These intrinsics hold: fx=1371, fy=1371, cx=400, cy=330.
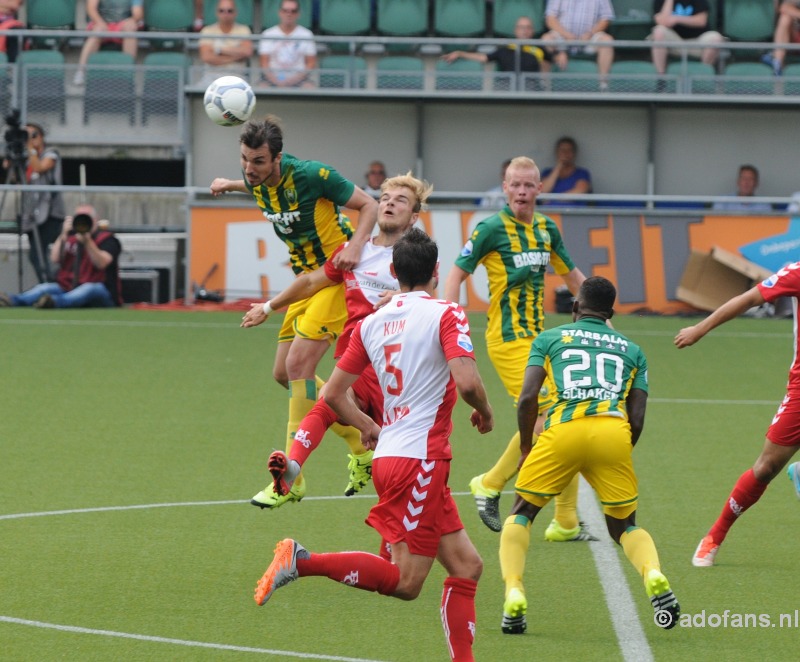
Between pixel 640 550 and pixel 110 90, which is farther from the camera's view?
pixel 110 90

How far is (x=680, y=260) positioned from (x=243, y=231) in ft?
18.6

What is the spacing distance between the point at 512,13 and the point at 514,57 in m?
1.90

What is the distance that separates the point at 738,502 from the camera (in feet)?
23.2

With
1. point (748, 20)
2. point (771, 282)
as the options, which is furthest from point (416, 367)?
point (748, 20)

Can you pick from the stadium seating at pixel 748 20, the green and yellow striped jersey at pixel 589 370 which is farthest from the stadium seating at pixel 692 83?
the green and yellow striped jersey at pixel 589 370

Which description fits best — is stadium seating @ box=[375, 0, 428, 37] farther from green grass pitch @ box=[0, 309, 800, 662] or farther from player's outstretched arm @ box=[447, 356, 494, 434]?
player's outstretched arm @ box=[447, 356, 494, 434]

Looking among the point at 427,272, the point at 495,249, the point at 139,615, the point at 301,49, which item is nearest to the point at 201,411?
the point at 495,249

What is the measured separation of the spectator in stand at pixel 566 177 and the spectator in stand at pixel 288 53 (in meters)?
3.81

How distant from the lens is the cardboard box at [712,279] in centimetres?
1748

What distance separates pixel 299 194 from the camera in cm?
798

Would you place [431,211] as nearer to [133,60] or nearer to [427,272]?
[133,60]

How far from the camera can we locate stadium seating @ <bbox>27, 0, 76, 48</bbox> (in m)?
22.2

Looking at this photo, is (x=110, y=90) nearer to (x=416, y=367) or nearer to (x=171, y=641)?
(x=171, y=641)

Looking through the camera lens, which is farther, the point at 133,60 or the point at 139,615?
the point at 133,60
